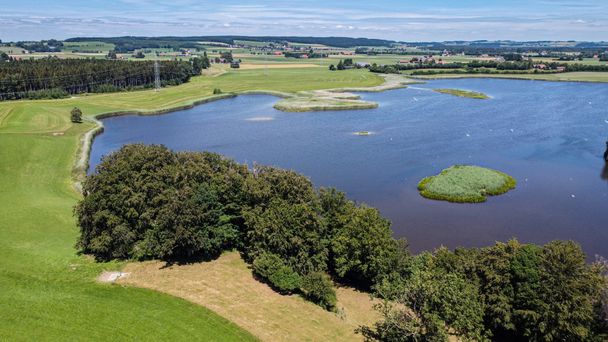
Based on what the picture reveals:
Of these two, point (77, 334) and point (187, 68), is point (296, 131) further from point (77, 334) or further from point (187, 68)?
point (187, 68)

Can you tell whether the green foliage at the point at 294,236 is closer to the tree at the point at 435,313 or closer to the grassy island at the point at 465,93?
the tree at the point at 435,313

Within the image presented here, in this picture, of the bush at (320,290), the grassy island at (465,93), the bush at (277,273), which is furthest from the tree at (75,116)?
the grassy island at (465,93)

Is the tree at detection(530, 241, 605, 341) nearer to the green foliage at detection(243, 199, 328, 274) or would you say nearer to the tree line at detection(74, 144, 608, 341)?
the tree line at detection(74, 144, 608, 341)

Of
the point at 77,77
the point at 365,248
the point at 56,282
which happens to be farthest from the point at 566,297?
the point at 77,77

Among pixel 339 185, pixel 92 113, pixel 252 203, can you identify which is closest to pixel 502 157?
pixel 339 185

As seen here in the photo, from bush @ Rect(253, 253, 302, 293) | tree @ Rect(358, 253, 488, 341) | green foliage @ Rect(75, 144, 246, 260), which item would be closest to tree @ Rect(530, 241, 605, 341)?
tree @ Rect(358, 253, 488, 341)
